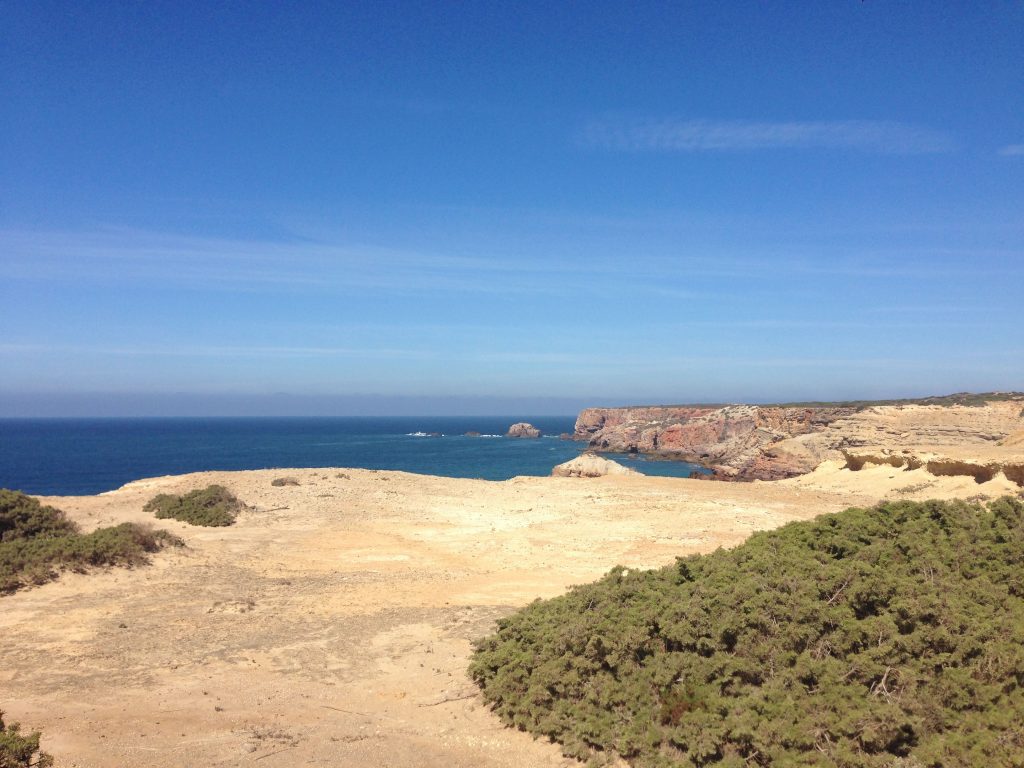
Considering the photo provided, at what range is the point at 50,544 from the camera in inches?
653

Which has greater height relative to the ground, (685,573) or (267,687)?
(685,573)

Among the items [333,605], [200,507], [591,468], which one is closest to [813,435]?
[591,468]

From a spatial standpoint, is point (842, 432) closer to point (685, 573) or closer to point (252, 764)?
point (685, 573)

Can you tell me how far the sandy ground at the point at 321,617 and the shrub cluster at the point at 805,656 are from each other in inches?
38.5

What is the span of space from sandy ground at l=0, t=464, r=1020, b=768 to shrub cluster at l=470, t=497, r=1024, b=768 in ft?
3.21

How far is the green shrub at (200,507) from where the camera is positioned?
23.4m

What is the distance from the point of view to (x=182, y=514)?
2367 centimetres

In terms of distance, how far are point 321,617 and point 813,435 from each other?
55670 mm

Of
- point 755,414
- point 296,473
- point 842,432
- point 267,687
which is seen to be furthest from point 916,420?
point 267,687

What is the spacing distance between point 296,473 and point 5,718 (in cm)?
2635

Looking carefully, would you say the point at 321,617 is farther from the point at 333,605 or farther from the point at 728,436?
the point at 728,436

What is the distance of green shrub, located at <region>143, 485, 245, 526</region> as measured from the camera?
23438 millimetres

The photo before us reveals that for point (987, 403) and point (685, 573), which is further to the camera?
point (987, 403)

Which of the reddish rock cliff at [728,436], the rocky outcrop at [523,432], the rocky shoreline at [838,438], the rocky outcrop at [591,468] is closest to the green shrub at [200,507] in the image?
the rocky outcrop at [591,468]
